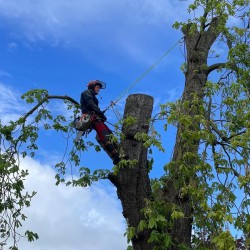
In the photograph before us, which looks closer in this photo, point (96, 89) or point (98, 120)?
point (98, 120)

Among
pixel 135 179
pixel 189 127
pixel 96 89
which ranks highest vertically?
pixel 96 89

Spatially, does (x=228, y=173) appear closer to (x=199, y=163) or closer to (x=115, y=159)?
(x=199, y=163)

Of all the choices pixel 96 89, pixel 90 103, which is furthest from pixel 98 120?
pixel 96 89

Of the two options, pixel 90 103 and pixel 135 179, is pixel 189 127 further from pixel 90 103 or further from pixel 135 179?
pixel 90 103

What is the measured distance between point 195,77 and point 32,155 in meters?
3.79

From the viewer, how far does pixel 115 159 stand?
9055mm

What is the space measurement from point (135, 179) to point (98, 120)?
128 cm

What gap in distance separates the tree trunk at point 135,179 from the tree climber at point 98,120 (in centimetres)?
21

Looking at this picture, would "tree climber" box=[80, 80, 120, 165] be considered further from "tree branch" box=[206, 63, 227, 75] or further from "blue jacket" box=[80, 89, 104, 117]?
"tree branch" box=[206, 63, 227, 75]

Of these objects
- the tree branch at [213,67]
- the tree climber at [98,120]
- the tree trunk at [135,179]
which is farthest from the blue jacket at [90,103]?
the tree branch at [213,67]

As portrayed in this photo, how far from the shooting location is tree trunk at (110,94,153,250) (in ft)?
28.0

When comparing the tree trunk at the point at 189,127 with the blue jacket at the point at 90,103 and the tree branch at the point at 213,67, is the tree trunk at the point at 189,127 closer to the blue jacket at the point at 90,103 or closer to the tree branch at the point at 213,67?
the tree branch at the point at 213,67

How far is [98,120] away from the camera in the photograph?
9281 millimetres

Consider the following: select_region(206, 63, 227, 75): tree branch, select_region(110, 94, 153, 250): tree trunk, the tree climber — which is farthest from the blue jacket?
select_region(206, 63, 227, 75): tree branch
